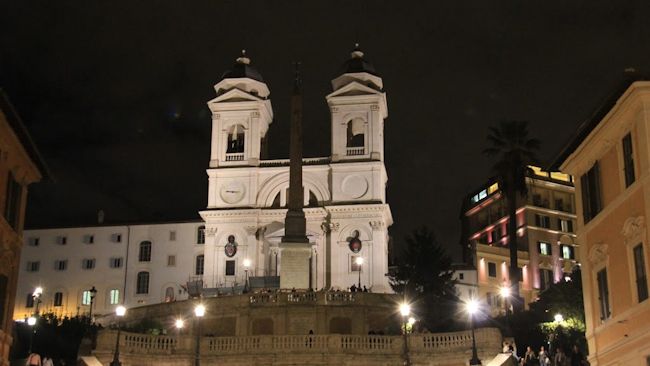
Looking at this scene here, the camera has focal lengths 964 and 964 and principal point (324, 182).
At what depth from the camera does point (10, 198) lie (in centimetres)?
Result: 3350

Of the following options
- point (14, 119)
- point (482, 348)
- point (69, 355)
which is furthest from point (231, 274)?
point (14, 119)

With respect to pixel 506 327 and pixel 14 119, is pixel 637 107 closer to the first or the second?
pixel 14 119

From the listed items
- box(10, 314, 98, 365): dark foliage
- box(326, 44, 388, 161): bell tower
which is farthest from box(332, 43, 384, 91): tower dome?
box(10, 314, 98, 365): dark foliage

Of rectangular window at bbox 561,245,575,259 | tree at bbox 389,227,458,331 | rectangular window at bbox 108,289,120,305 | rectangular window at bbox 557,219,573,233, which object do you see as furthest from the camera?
rectangular window at bbox 557,219,573,233

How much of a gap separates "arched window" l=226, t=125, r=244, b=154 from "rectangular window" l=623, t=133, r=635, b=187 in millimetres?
63872

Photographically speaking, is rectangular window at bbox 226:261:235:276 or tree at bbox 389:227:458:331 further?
rectangular window at bbox 226:261:235:276

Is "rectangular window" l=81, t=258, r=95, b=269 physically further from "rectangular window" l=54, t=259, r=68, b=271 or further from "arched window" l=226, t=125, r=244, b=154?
"arched window" l=226, t=125, r=244, b=154

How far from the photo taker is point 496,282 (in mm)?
97250

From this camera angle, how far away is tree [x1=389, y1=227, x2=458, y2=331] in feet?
211

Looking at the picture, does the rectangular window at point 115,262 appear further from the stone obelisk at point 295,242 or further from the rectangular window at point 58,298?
→ the stone obelisk at point 295,242

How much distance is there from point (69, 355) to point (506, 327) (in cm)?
2392

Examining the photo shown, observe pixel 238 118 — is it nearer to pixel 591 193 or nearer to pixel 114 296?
pixel 114 296

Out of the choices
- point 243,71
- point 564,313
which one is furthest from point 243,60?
point 564,313

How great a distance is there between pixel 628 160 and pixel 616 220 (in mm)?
2042
